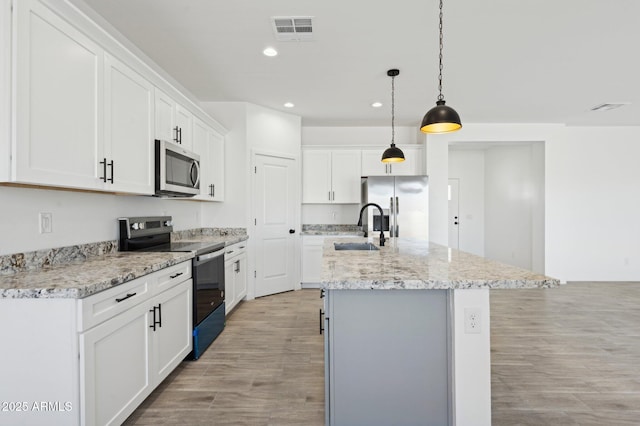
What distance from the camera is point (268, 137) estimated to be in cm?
477

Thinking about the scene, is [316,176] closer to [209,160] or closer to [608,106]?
[209,160]

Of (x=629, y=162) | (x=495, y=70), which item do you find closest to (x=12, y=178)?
(x=495, y=70)

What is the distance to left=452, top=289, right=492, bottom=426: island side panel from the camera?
1.51 m

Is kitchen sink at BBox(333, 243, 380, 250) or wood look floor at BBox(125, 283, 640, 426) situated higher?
kitchen sink at BBox(333, 243, 380, 250)

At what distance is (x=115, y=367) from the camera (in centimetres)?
165

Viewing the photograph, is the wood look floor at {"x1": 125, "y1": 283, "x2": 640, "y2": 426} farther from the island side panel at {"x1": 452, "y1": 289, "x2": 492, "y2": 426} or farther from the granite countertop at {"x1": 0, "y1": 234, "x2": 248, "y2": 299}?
the granite countertop at {"x1": 0, "y1": 234, "x2": 248, "y2": 299}

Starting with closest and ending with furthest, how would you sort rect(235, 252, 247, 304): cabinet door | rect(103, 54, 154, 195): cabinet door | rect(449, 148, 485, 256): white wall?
1. rect(103, 54, 154, 195): cabinet door
2. rect(235, 252, 247, 304): cabinet door
3. rect(449, 148, 485, 256): white wall

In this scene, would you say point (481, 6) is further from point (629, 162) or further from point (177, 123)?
point (629, 162)

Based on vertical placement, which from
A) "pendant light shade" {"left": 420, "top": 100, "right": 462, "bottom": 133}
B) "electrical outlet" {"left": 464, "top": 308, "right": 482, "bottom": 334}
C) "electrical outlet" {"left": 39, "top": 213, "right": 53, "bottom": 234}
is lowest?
"electrical outlet" {"left": 464, "top": 308, "right": 482, "bottom": 334}

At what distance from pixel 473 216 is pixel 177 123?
640 centimetres

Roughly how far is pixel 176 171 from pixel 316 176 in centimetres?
284

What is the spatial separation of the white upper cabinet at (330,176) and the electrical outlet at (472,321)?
398cm

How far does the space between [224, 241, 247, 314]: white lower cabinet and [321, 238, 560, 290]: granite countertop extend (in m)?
1.86

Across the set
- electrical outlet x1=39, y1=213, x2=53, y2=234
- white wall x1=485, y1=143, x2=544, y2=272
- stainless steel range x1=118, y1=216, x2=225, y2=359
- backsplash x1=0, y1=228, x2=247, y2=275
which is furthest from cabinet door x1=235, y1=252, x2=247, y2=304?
white wall x1=485, y1=143, x2=544, y2=272
